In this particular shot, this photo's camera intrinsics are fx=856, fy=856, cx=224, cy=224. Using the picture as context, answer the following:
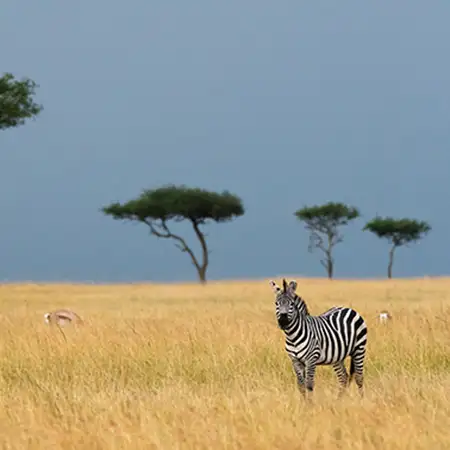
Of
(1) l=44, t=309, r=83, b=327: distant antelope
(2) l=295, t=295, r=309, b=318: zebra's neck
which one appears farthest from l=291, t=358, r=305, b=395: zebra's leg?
(1) l=44, t=309, r=83, b=327: distant antelope

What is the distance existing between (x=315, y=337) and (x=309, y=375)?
0.38 meters

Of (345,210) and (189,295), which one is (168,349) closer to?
(189,295)

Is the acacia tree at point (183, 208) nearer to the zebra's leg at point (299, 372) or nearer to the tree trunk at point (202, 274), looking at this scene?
the tree trunk at point (202, 274)

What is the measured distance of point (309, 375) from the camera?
8203mm

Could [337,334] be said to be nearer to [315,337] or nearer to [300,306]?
[315,337]

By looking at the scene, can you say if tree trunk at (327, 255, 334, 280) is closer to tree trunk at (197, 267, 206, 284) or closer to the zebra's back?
tree trunk at (197, 267, 206, 284)

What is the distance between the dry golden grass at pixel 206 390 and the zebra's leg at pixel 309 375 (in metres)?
0.16

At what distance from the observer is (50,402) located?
7320mm

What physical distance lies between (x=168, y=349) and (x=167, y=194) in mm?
45421

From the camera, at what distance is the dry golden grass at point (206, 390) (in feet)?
19.1

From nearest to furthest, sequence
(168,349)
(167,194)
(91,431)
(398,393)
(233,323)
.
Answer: (91,431)
(398,393)
(168,349)
(233,323)
(167,194)

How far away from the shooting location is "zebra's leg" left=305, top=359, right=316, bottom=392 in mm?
8156

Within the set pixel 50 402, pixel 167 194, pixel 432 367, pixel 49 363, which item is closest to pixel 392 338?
pixel 432 367

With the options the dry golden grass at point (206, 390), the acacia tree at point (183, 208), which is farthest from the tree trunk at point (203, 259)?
the dry golden grass at point (206, 390)
